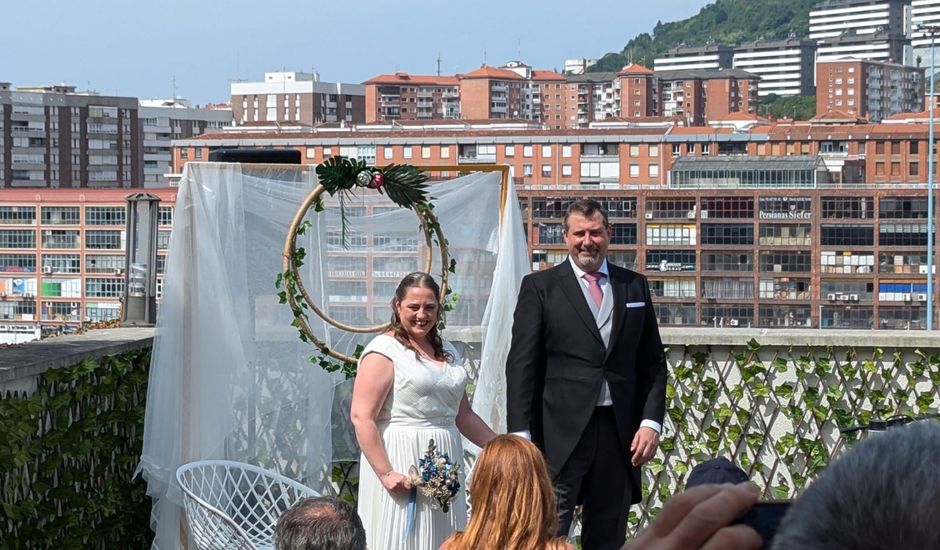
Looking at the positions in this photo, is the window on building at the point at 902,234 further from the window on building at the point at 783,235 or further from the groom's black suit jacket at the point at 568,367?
the groom's black suit jacket at the point at 568,367

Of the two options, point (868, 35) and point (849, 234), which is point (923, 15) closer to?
point (868, 35)

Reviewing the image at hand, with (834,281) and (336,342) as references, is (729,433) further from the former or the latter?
(834,281)

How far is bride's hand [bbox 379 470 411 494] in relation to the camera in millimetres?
3947

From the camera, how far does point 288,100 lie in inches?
5453

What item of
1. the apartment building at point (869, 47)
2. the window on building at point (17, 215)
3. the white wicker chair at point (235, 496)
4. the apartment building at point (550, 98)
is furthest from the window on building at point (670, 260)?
the apartment building at point (869, 47)

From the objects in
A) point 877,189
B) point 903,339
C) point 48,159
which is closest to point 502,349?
point 903,339

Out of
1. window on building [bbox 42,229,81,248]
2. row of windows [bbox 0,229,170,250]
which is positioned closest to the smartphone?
row of windows [bbox 0,229,170,250]

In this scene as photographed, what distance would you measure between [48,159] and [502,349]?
428 ft

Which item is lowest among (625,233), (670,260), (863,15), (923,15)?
(670,260)

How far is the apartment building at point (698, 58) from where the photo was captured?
18875 centimetres

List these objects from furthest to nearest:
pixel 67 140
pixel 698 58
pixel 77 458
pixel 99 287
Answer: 1. pixel 698 58
2. pixel 67 140
3. pixel 99 287
4. pixel 77 458

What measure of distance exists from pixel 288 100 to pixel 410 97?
18649 millimetres

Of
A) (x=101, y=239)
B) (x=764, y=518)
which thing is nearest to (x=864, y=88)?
(x=101, y=239)

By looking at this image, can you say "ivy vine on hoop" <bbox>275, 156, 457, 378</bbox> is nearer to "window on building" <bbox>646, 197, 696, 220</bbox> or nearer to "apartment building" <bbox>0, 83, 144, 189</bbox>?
"window on building" <bbox>646, 197, 696, 220</bbox>
